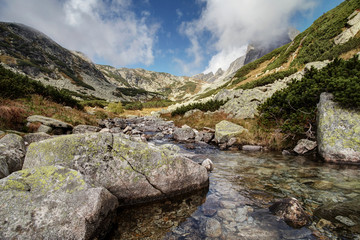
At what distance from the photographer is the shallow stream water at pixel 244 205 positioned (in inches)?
122

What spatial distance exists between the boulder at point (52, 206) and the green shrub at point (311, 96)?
33.0 feet

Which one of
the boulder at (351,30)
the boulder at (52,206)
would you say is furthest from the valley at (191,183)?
the boulder at (351,30)

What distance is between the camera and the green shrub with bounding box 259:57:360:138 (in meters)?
7.35

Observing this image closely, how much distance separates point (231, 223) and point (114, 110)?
44.5m

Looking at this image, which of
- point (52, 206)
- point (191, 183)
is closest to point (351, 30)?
point (191, 183)

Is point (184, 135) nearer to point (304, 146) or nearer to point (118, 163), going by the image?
point (304, 146)

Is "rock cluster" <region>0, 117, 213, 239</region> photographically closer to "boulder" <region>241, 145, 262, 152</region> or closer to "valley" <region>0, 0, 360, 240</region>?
"valley" <region>0, 0, 360, 240</region>

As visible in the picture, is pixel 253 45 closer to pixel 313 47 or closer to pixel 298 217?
pixel 313 47

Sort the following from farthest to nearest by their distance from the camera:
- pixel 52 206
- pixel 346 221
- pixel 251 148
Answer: pixel 251 148
pixel 346 221
pixel 52 206

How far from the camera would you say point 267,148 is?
10430mm

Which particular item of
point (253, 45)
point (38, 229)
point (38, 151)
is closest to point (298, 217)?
point (38, 229)

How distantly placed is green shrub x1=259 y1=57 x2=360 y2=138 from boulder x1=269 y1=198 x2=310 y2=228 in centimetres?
680

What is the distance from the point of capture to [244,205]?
4.08 m

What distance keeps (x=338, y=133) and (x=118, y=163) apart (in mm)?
9165
